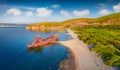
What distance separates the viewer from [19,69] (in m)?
30.2

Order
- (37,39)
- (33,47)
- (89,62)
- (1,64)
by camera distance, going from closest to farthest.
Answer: (89,62), (1,64), (33,47), (37,39)

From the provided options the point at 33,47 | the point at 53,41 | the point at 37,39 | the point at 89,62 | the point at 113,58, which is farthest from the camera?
the point at 53,41

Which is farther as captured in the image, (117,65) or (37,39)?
(37,39)

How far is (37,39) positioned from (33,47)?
13.8 ft

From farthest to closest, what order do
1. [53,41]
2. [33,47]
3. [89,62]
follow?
[53,41] < [33,47] < [89,62]

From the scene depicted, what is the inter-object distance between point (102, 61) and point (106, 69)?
493 centimetres

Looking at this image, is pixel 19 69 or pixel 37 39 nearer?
pixel 19 69

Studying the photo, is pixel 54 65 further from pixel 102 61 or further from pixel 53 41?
pixel 53 41

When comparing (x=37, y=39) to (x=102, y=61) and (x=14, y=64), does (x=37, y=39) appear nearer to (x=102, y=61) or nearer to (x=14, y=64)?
(x=14, y=64)

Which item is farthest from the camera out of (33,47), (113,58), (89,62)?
(33,47)

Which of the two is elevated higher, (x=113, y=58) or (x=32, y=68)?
(x=113, y=58)

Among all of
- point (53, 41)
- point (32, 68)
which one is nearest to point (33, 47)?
point (53, 41)

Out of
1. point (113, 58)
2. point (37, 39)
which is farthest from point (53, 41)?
point (113, 58)

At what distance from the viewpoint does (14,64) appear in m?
34.0
